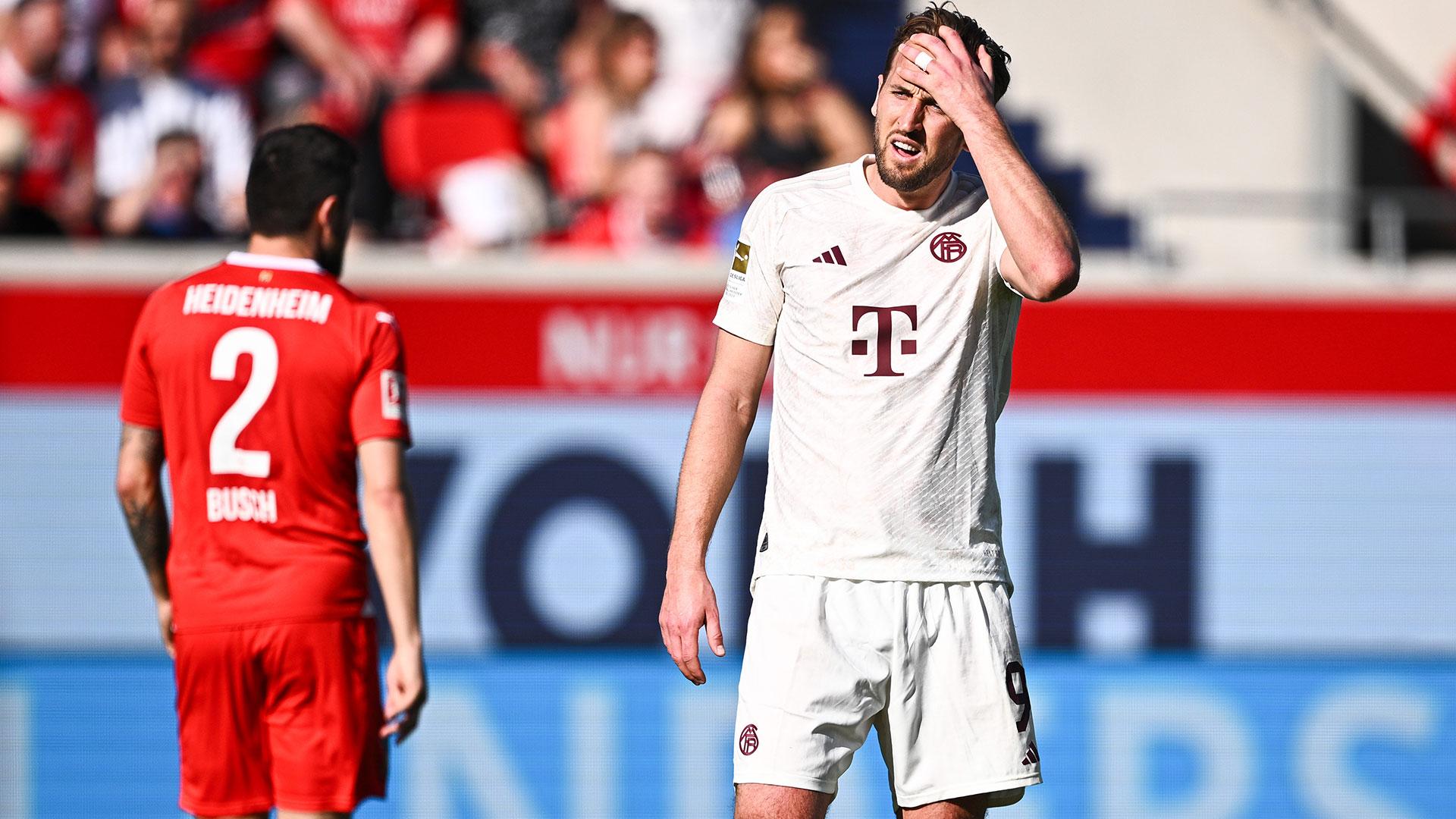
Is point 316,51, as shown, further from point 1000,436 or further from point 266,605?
point 266,605

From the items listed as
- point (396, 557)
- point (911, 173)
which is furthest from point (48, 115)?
point (911, 173)

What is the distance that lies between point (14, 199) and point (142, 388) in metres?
4.78

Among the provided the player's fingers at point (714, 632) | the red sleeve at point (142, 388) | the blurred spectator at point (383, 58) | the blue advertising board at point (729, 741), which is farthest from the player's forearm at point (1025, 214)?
the blurred spectator at point (383, 58)

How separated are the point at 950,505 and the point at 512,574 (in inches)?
206

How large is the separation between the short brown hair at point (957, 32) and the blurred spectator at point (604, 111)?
540 centimetres

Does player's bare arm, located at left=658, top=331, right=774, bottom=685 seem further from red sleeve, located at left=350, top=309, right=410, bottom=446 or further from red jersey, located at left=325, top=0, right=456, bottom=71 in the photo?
red jersey, located at left=325, top=0, right=456, bottom=71

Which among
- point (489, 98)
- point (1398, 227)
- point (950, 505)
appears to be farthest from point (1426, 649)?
point (950, 505)

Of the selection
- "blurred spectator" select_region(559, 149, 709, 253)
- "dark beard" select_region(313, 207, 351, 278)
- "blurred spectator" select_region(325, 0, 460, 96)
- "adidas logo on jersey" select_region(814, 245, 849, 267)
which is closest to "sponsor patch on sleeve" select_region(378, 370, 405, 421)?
"dark beard" select_region(313, 207, 351, 278)

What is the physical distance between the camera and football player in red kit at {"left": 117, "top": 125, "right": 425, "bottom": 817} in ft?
12.3

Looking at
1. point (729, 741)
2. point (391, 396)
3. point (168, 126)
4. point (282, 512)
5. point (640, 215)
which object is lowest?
point (729, 741)

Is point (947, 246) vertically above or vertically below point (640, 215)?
below

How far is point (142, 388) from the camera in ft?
12.8

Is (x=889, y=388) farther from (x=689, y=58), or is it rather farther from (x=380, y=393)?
(x=689, y=58)

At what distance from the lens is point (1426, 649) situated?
809cm
